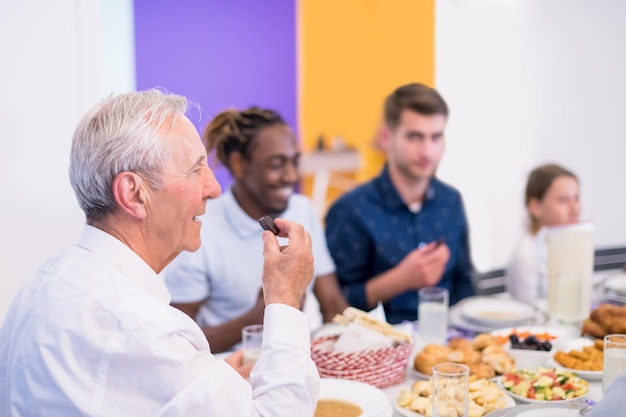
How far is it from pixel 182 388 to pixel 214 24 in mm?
5414

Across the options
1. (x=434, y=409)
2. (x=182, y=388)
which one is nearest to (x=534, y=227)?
(x=434, y=409)

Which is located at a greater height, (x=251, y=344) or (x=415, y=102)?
(x=415, y=102)

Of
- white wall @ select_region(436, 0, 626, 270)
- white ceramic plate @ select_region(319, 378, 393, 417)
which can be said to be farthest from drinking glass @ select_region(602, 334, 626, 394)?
white wall @ select_region(436, 0, 626, 270)

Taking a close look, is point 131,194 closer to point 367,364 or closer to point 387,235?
point 367,364

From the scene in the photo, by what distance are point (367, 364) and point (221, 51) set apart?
5029 millimetres

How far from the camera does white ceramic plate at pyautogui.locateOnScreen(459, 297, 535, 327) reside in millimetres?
2125

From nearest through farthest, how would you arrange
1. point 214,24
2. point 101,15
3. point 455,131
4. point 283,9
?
point 101,15 < point 455,131 < point 214,24 < point 283,9

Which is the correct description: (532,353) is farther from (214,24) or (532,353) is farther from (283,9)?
(283,9)

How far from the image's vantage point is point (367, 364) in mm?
1603

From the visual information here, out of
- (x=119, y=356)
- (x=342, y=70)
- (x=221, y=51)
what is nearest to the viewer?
(x=119, y=356)

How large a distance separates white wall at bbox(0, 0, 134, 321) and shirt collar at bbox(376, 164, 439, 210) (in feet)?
3.85

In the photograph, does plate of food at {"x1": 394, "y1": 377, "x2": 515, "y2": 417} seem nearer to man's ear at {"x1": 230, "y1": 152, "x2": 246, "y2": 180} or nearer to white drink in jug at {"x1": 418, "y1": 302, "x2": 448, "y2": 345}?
white drink in jug at {"x1": 418, "y1": 302, "x2": 448, "y2": 345}

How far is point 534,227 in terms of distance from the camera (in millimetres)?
3258

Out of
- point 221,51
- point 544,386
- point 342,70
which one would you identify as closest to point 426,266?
point 544,386
